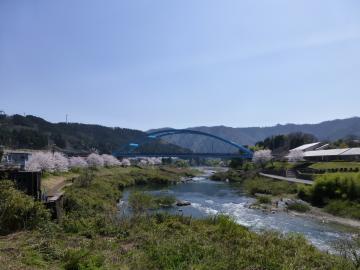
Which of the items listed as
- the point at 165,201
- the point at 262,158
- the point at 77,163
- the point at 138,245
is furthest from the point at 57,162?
the point at 138,245

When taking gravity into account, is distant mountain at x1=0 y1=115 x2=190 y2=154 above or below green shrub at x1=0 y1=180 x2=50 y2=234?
above

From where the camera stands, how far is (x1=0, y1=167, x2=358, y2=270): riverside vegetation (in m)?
10.5

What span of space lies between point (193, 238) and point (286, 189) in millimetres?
40226

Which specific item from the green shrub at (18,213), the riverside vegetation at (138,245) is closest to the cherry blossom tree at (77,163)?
the riverside vegetation at (138,245)

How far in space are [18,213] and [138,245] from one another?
552 cm

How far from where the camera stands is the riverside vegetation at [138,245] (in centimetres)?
1048

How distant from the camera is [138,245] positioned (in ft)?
42.9

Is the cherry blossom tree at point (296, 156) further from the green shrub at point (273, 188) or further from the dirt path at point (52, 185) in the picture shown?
the dirt path at point (52, 185)

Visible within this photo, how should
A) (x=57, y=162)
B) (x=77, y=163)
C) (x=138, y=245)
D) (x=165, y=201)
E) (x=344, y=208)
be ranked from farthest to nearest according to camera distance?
(x=77, y=163), (x=57, y=162), (x=165, y=201), (x=344, y=208), (x=138, y=245)

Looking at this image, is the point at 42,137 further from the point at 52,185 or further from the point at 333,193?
the point at 333,193

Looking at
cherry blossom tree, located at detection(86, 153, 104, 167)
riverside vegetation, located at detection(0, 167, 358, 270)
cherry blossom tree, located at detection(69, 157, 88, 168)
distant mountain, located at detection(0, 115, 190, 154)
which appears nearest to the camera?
riverside vegetation, located at detection(0, 167, 358, 270)

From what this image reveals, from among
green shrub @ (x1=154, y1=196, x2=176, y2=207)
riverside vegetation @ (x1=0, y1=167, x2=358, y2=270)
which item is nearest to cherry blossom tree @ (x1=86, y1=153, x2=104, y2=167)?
green shrub @ (x1=154, y1=196, x2=176, y2=207)

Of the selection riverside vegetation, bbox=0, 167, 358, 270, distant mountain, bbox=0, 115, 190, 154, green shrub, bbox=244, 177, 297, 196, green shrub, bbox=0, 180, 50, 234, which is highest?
distant mountain, bbox=0, 115, 190, 154

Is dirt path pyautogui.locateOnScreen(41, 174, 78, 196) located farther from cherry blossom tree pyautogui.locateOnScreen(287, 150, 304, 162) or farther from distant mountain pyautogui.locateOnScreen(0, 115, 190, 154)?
distant mountain pyautogui.locateOnScreen(0, 115, 190, 154)
